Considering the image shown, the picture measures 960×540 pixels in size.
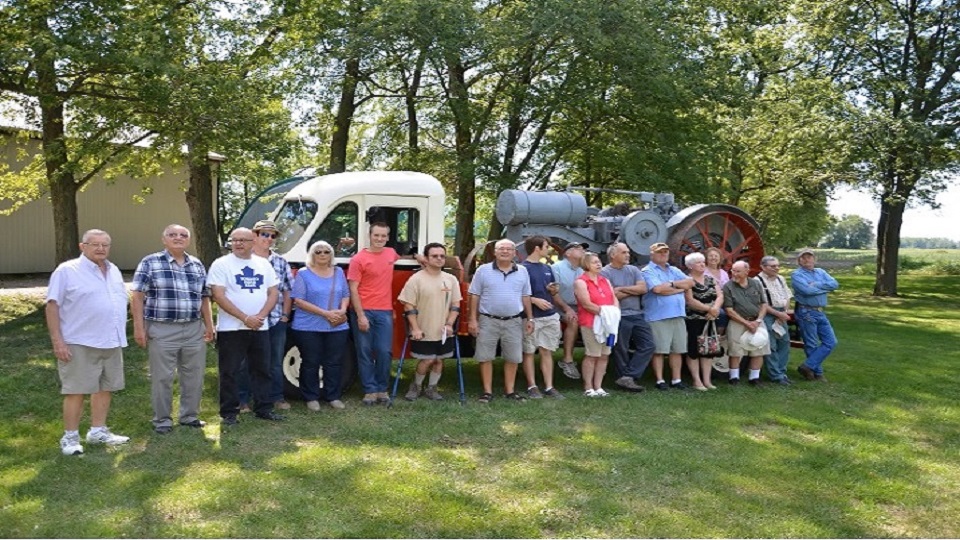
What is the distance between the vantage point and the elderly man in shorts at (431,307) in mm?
7055

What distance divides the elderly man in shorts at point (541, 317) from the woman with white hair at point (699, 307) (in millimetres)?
1444

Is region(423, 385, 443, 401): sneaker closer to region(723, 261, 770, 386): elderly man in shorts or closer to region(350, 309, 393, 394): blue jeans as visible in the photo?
region(350, 309, 393, 394): blue jeans

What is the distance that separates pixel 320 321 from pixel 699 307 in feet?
12.5

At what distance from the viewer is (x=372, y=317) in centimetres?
701

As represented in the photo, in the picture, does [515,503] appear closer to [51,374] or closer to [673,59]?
[51,374]

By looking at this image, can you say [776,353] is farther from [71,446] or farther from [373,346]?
[71,446]

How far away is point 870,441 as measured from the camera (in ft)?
20.6

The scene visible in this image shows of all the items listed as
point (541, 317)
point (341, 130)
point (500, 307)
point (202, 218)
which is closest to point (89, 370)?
point (500, 307)

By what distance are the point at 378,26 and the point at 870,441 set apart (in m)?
11.6

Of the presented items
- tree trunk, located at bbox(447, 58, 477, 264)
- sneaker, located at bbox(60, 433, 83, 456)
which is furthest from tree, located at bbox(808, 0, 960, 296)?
sneaker, located at bbox(60, 433, 83, 456)

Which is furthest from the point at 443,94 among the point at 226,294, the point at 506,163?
the point at 226,294

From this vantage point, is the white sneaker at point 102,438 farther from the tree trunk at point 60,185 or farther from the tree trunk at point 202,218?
the tree trunk at point 202,218

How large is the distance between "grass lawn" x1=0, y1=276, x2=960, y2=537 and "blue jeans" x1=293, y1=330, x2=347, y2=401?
9.3 inches

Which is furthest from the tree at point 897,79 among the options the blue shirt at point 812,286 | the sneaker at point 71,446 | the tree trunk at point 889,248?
the sneaker at point 71,446
